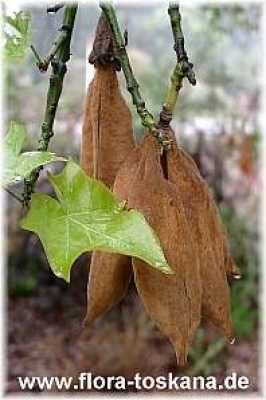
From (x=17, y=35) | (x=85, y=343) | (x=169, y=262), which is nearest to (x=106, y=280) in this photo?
(x=169, y=262)

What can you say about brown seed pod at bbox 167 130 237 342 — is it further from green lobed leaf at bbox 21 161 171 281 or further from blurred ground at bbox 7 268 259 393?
blurred ground at bbox 7 268 259 393

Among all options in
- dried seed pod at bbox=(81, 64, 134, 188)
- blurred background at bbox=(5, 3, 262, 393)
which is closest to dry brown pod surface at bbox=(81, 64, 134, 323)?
dried seed pod at bbox=(81, 64, 134, 188)

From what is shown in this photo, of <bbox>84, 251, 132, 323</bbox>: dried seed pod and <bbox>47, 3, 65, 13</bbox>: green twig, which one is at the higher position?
<bbox>47, 3, 65, 13</bbox>: green twig

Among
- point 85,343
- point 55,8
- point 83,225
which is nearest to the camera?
point 83,225

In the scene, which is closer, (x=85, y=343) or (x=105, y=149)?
(x=105, y=149)

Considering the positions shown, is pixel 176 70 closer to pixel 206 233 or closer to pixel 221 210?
pixel 206 233

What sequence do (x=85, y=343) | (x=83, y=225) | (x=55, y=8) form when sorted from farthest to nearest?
(x=85, y=343), (x=55, y=8), (x=83, y=225)
